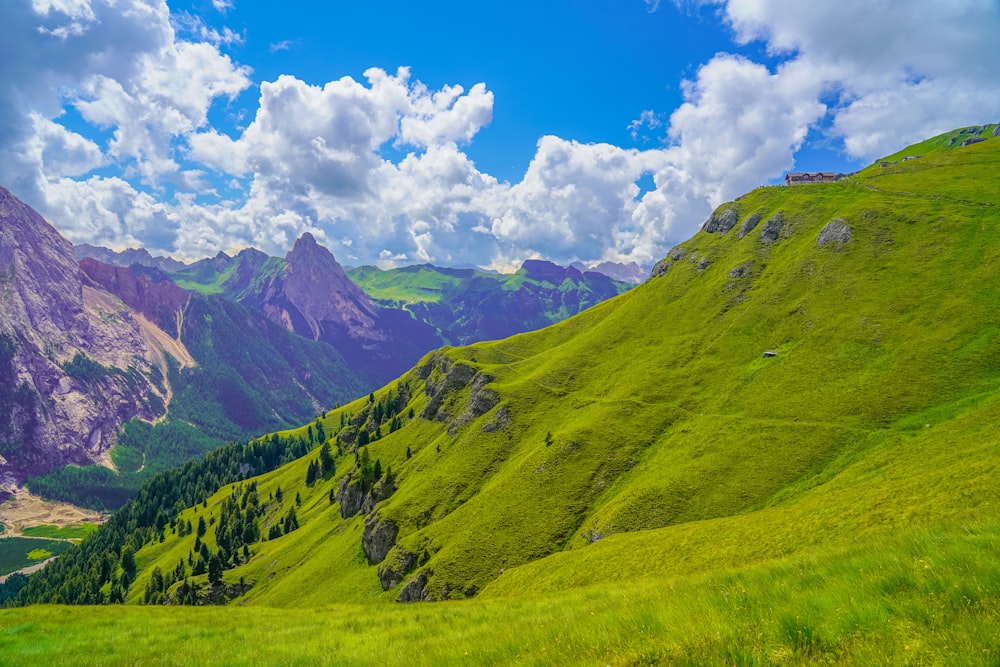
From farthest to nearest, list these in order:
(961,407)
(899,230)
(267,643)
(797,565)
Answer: (899,230), (961,407), (267,643), (797,565)

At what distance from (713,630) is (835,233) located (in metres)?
168

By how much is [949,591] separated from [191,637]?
24111 millimetres

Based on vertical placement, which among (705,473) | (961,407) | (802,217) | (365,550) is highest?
(802,217)

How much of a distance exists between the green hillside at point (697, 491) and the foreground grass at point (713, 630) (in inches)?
3.3

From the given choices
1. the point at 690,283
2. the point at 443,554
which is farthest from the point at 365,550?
the point at 690,283

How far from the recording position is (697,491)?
76.1 m

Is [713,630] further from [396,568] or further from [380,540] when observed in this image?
[380,540]

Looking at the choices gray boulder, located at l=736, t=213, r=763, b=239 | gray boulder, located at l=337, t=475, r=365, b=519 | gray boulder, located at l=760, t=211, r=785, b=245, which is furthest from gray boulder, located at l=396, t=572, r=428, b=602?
gray boulder, located at l=736, t=213, r=763, b=239

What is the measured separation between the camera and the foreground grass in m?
7.12

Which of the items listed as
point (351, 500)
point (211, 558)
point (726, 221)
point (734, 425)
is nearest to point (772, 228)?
point (726, 221)

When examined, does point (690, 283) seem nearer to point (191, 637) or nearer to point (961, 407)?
point (961, 407)

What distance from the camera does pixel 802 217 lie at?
16538 cm

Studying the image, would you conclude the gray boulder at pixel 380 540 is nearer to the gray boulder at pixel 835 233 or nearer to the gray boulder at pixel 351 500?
the gray boulder at pixel 351 500

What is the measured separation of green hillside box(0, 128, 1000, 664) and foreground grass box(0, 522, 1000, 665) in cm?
8
